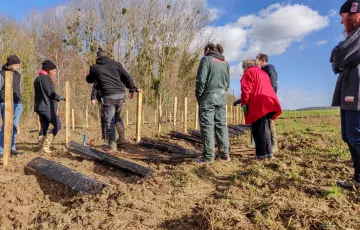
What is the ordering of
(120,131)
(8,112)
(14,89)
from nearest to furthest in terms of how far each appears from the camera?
(8,112) → (14,89) → (120,131)

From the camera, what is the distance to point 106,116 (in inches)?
214

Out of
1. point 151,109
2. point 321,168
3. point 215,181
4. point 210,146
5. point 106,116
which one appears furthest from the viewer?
point 151,109

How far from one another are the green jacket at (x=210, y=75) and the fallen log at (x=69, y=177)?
87.6 inches

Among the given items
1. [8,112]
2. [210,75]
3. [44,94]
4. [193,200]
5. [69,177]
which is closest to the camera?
[193,200]

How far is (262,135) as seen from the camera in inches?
179

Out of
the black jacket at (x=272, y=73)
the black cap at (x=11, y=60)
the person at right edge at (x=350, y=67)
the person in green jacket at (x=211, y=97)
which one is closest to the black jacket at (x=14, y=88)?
the black cap at (x=11, y=60)

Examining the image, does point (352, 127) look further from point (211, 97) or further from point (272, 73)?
point (272, 73)

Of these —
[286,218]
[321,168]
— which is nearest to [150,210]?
[286,218]

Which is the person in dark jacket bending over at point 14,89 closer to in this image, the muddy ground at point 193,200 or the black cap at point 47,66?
the black cap at point 47,66

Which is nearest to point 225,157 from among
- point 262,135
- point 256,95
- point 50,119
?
point 262,135

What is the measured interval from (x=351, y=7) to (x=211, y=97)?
2401 mm

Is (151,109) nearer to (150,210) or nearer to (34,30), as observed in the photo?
(34,30)

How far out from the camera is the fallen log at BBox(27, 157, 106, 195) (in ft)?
10.5

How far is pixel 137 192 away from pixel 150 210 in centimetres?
45
